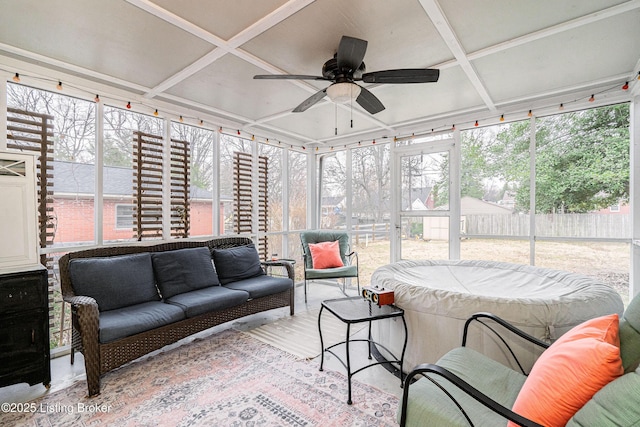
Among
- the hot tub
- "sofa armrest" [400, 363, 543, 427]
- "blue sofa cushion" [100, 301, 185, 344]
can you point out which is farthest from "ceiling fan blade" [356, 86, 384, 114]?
"blue sofa cushion" [100, 301, 185, 344]

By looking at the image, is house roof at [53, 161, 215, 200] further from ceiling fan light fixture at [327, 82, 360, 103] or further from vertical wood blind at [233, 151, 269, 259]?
ceiling fan light fixture at [327, 82, 360, 103]

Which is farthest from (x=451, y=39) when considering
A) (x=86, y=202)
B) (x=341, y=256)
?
(x=86, y=202)

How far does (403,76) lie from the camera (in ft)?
6.68

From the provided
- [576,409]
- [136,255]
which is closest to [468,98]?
[576,409]

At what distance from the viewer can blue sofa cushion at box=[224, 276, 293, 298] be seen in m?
3.22

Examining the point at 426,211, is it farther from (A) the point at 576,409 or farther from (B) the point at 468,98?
(A) the point at 576,409

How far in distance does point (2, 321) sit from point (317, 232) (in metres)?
3.48

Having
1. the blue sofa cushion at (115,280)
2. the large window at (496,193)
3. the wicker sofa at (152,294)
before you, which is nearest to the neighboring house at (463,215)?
the large window at (496,193)

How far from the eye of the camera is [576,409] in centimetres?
97

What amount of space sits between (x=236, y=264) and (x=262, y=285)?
1.54 feet

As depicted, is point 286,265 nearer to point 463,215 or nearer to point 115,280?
point 115,280

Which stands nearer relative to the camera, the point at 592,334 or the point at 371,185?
the point at 592,334

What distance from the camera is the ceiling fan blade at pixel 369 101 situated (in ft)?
7.75

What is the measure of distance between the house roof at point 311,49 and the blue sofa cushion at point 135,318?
207 centimetres
